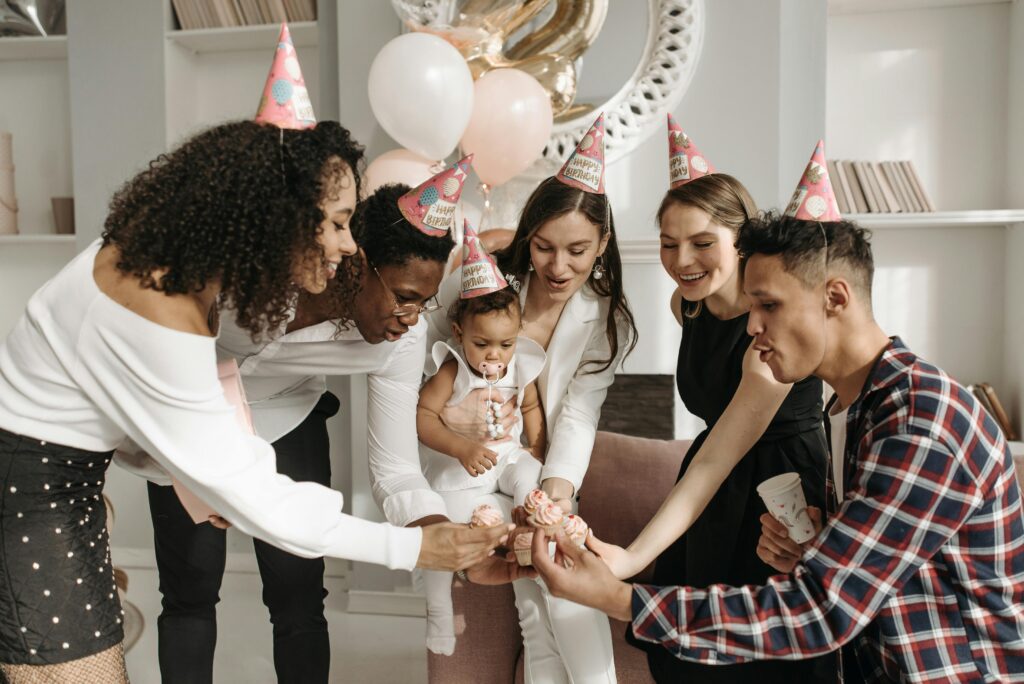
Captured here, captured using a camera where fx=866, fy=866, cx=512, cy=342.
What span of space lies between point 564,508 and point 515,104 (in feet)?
4.71

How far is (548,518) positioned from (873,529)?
621 millimetres

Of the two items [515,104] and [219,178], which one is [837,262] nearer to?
[219,178]

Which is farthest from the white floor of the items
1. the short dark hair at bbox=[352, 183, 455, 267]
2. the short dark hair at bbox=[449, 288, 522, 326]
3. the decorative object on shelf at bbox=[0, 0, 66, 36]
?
the decorative object on shelf at bbox=[0, 0, 66, 36]

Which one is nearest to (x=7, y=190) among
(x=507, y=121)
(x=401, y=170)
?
(x=401, y=170)

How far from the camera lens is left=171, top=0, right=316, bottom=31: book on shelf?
3.62 m

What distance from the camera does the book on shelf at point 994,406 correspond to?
11.8ft

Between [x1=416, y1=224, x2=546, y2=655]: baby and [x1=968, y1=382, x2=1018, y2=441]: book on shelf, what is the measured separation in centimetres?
245

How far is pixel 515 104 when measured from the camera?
2740 millimetres

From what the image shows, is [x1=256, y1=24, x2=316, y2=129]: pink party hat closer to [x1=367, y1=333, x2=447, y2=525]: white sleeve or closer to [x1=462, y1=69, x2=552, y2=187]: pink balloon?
[x1=367, y1=333, x2=447, y2=525]: white sleeve

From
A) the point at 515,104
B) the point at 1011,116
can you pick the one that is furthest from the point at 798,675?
the point at 1011,116

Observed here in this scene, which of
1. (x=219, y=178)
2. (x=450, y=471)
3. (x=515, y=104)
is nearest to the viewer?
(x=219, y=178)

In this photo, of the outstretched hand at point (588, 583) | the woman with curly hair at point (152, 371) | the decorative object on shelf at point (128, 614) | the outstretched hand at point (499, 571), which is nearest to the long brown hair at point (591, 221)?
the outstretched hand at point (499, 571)

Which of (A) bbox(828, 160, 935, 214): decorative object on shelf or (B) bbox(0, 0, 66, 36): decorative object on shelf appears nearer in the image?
(A) bbox(828, 160, 935, 214): decorative object on shelf

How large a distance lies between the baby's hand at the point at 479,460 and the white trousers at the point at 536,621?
0.11m
